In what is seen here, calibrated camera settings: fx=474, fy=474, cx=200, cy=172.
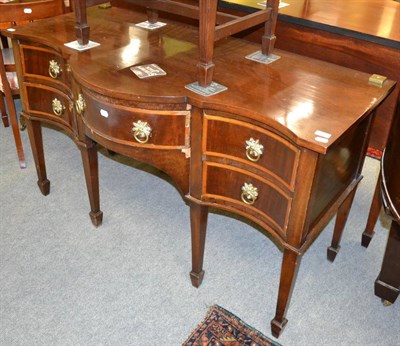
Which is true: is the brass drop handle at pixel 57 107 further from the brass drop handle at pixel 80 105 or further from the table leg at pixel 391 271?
the table leg at pixel 391 271

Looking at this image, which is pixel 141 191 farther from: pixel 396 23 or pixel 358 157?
pixel 396 23

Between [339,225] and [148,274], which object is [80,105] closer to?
[148,274]

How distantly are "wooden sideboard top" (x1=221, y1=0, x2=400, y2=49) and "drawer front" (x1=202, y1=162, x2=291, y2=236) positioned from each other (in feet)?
2.65

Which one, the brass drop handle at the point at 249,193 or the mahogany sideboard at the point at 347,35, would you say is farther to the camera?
the mahogany sideboard at the point at 347,35

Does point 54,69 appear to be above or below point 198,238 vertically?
above

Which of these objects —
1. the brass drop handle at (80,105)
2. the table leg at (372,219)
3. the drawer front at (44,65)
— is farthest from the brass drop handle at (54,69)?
the table leg at (372,219)

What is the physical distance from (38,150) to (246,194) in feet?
3.90

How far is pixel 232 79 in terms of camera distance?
156cm

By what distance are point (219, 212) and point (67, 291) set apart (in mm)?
814

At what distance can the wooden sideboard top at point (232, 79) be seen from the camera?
1344 millimetres

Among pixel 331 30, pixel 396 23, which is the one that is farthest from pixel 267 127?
pixel 396 23

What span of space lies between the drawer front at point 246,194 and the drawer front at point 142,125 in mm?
143

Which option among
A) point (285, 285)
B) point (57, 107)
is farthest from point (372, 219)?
point (57, 107)

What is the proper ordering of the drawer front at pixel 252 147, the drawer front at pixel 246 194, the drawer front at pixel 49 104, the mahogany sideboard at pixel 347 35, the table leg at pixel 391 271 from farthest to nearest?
the drawer front at pixel 49 104, the mahogany sideboard at pixel 347 35, the table leg at pixel 391 271, the drawer front at pixel 246 194, the drawer front at pixel 252 147
